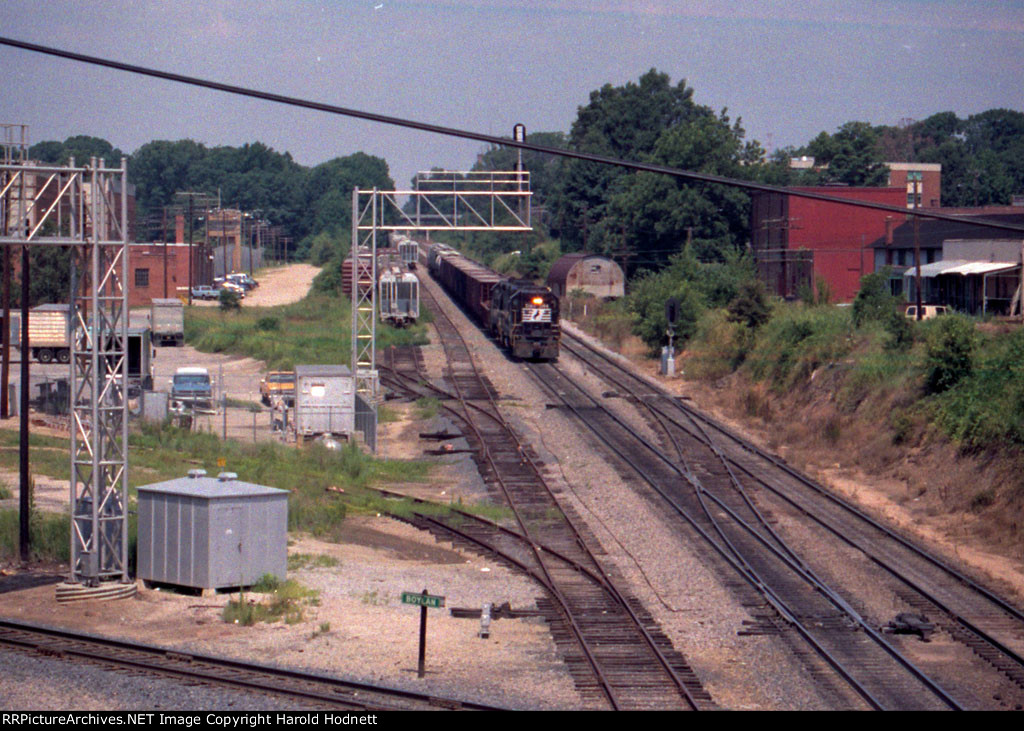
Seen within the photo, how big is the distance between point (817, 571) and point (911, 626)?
10.8 feet

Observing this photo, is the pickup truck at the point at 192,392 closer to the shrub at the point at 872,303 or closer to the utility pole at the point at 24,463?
the utility pole at the point at 24,463

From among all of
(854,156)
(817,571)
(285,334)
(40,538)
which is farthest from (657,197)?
(40,538)

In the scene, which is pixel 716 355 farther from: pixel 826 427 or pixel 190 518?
pixel 190 518

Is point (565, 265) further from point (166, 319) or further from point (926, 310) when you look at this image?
point (926, 310)

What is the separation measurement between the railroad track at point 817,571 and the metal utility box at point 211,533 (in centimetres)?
725

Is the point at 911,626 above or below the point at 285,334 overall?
below

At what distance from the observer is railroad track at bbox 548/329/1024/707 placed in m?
12.6

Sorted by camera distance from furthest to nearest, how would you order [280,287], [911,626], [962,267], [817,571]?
[280,287] < [962,267] < [817,571] < [911,626]

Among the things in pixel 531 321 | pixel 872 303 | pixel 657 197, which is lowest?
pixel 531 321

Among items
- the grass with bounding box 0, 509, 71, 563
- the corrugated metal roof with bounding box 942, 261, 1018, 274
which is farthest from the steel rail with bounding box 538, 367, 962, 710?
the corrugated metal roof with bounding box 942, 261, 1018, 274

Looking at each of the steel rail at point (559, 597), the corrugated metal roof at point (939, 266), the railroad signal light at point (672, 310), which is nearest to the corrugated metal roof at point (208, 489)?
the steel rail at point (559, 597)

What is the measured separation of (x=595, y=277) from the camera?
6475 cm

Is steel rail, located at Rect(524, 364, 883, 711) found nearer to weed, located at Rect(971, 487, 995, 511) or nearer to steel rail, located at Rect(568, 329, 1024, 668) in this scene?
steel rail, located at Rect(568, 329, 1024, 668)
